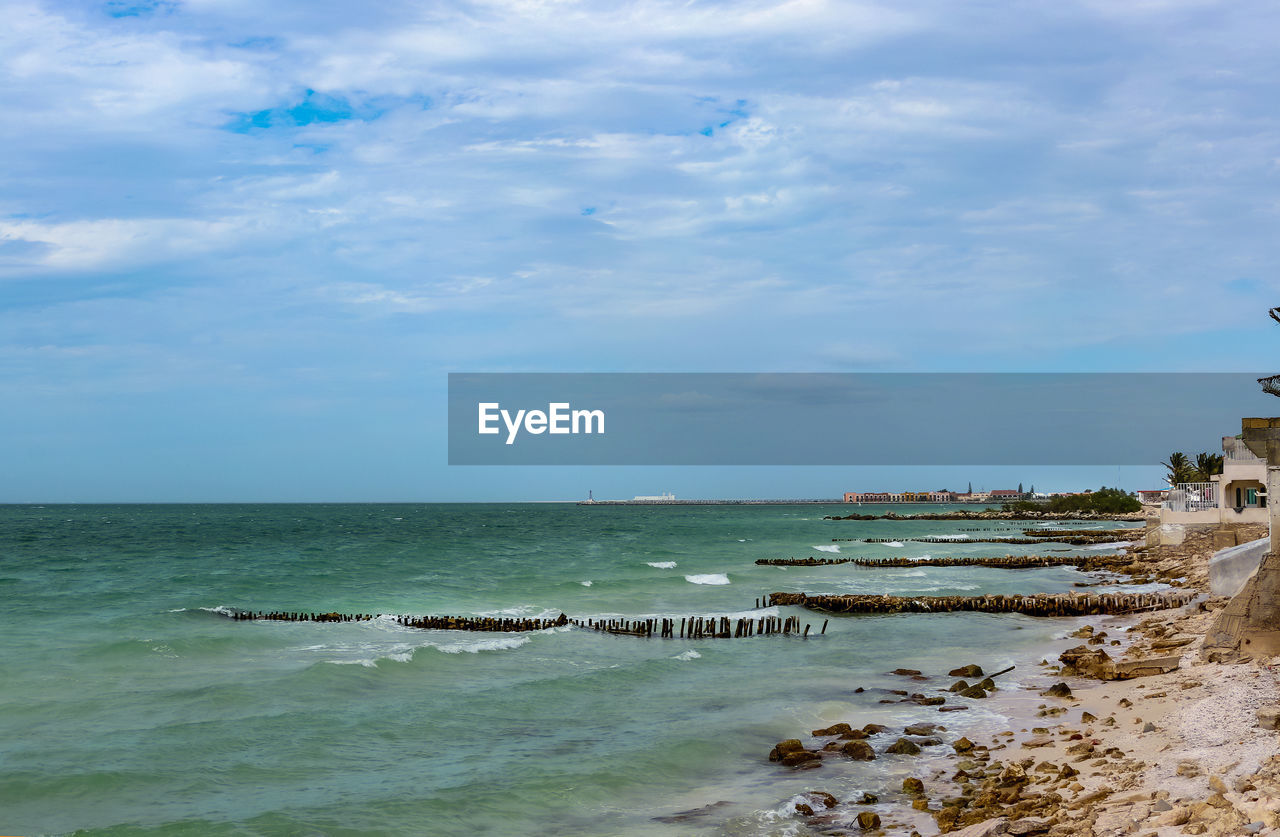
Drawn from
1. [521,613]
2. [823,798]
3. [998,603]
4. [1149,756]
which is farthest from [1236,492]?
[823,798]

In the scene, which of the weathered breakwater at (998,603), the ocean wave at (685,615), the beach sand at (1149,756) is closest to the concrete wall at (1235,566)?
the beach sand at (1149,756)

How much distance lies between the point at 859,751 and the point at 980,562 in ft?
164

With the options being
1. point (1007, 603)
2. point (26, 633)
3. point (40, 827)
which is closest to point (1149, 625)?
point (1007, 603)

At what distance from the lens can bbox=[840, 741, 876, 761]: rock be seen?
670 inches

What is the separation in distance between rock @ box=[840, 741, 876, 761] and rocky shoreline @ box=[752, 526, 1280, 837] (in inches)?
0.8

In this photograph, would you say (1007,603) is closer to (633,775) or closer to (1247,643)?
(1247,643)

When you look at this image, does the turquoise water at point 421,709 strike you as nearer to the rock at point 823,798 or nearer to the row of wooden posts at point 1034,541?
the rock at point 823,798

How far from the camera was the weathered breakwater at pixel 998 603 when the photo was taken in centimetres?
3669

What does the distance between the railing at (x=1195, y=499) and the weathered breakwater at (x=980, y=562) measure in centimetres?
429

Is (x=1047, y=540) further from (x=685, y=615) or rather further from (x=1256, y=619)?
(x=1256, y=619)

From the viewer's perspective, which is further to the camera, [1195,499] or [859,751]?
[1195,499]

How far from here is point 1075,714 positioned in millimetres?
18562

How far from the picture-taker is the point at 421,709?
2173 cm

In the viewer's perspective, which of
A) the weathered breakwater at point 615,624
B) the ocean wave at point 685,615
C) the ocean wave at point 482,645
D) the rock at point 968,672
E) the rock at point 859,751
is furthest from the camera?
the ocean wave at point 685,615
